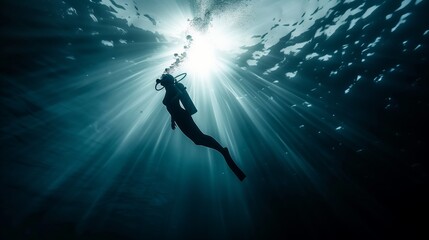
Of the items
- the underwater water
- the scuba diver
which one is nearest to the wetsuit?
the scuba diver

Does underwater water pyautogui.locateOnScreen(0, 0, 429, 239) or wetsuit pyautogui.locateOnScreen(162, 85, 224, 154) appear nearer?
wetsuit pyautogui.locateOnScreen(162, 85, 224, 154)

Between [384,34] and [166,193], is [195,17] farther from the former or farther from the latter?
[166,193]

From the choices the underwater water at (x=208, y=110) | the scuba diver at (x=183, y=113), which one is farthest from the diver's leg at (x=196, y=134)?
the underwater water at (x=208, y=110)

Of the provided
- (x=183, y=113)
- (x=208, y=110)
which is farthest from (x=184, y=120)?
(x=208, y=110)

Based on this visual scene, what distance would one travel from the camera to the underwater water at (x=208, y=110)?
9500mm

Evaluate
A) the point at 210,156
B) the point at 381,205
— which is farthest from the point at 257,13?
the point at 381,205

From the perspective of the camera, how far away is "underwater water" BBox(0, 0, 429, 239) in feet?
31.2

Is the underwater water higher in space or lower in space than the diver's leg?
higher

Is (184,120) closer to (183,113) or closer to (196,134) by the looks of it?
(183,113)

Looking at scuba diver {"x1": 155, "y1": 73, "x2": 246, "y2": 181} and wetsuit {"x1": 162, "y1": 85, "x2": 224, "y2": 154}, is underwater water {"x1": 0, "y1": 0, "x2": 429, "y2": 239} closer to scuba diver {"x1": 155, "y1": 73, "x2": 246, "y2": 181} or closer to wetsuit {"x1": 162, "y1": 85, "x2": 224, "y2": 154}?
scuba diver {"x1": 155, "y1": 73, "x2": 246, "y2": 181}

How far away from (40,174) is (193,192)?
43.2 ft

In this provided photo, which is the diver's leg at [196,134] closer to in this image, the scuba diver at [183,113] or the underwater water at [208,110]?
the scuba diver at [183,113]

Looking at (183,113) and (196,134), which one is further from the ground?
(183,113)

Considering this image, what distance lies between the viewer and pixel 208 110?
14.6m
